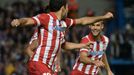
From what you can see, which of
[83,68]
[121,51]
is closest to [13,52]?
[121,51]

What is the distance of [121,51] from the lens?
18.7 metres

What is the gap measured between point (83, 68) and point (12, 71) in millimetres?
5210

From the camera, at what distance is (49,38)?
29.1 ft

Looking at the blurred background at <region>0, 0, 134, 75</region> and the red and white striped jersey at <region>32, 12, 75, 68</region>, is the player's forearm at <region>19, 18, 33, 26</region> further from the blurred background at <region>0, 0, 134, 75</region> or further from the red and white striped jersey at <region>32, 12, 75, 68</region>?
the blurred background at <region>0, 0, 134, 75</region>

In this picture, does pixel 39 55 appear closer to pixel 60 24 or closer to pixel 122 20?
pixel 60 24

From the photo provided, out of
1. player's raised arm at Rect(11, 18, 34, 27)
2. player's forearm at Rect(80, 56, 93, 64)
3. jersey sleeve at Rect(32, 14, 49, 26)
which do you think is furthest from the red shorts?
player's forearm at Rect(80, 56, 93, 64)

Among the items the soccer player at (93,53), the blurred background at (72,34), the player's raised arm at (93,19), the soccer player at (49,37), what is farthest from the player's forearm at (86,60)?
the blurred background at (72,34)

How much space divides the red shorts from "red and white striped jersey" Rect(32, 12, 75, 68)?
0.06 metres

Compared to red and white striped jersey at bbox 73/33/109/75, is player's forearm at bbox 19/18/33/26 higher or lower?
higher

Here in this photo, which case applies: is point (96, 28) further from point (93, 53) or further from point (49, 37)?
point (49, 37)

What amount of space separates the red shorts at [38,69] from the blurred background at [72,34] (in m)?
5.98

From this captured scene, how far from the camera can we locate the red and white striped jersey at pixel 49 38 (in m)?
8.84

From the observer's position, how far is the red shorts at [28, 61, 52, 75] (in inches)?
350

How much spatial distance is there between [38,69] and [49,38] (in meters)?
0.48
